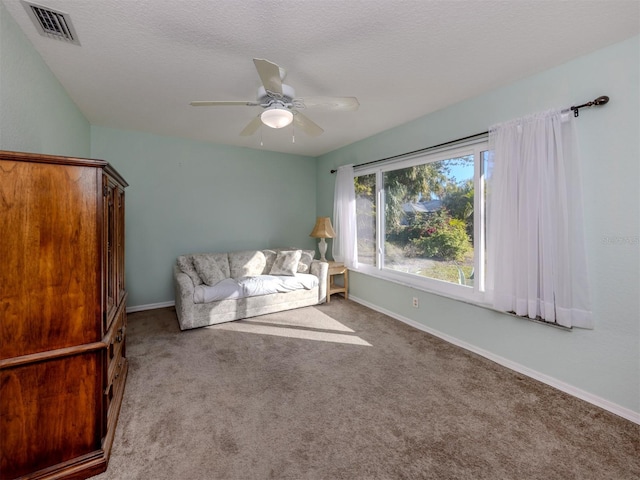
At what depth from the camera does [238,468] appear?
160 cm

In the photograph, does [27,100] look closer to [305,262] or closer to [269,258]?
[269,258]

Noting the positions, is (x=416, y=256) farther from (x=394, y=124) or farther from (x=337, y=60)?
(x=337, y=60)

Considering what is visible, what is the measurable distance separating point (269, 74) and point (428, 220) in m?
2.59

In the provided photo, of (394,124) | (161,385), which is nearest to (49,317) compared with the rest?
(161,385)

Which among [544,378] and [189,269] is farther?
[189,269]

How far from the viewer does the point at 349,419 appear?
→ 1999mm

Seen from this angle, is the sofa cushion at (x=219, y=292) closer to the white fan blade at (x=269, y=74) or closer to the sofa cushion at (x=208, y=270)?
the sofa cushion at (x=208, y=270)

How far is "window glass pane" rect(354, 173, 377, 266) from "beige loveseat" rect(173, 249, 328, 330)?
676 millimetres

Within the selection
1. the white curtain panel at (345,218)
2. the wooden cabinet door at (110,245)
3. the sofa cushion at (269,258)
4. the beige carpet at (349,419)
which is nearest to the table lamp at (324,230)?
the white curtain panel at (345,218)

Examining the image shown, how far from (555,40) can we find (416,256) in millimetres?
2422

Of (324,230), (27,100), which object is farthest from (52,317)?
(324,230)

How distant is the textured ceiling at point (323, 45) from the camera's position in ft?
5.66

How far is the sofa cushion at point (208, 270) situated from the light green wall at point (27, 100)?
1.83m

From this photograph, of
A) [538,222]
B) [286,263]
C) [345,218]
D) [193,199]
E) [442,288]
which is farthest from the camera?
[345,218]
